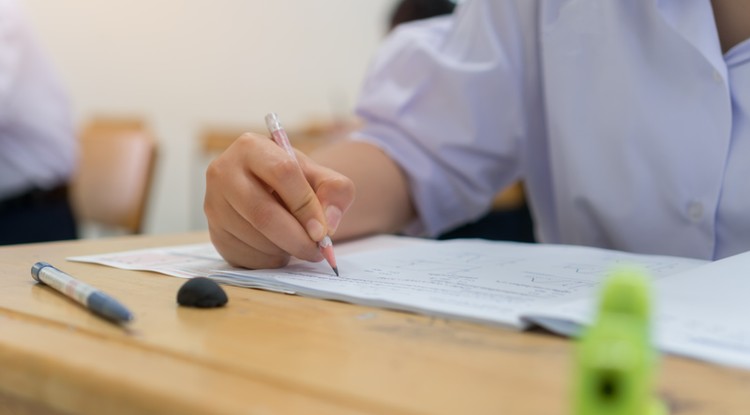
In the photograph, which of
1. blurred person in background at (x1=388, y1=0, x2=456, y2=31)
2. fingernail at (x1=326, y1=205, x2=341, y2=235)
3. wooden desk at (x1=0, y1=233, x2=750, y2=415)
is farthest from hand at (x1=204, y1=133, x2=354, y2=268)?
blurred person in background at (x1=388, y1=0, x2=456, y2=31)

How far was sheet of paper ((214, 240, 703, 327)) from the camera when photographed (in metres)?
0.47

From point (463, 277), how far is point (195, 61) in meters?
3.54

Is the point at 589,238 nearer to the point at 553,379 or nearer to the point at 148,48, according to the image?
the point at 553,379

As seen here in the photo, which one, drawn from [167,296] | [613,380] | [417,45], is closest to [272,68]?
[417,45]

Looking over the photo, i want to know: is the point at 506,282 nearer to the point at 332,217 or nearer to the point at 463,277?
the point at 463,277

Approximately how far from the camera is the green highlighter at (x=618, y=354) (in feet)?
0.78

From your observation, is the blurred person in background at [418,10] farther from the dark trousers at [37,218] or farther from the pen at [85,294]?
the pen at [85,294]

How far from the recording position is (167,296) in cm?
51

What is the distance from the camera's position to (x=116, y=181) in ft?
5.54

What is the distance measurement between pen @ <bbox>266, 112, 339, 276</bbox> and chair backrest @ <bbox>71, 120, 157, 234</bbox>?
104cm

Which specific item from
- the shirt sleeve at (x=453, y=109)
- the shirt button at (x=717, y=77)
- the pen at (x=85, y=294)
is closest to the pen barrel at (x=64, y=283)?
the pen at (x=85, y=294)

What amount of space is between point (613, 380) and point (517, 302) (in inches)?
9.3

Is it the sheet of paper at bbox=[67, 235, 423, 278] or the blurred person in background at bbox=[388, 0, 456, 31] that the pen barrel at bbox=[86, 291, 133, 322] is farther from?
the blurred person in background at bbox=[388, 0, 456, 31]

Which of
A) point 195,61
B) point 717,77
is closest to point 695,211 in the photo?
point 717,77
